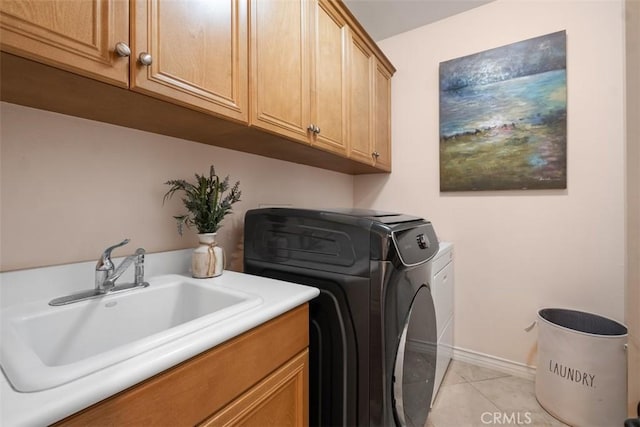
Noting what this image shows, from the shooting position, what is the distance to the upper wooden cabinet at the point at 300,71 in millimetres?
1054

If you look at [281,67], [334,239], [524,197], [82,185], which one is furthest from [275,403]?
[524,197]

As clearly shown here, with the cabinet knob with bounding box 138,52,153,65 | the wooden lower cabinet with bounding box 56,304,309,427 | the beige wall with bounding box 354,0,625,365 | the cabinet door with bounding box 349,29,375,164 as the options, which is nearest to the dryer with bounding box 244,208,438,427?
the wooden lower cabinet with bounding box 56,304,309,427

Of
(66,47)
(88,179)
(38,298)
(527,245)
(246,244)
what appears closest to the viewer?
(66,47)

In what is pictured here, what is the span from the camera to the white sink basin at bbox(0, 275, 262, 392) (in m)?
0.46

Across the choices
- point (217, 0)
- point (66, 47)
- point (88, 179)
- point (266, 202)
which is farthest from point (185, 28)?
point (266, 202)

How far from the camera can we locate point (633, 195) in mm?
559

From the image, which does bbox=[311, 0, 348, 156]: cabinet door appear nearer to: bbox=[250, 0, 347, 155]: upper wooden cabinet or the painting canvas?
bbox=[250, 0, 347, 155]: upper wooden cabinet

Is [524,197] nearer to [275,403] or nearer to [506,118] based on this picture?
[506,118]

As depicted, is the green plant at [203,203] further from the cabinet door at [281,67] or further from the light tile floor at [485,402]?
the light tile floor at [485,402]

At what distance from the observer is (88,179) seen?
0.93m

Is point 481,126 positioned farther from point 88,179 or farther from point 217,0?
point 88,179

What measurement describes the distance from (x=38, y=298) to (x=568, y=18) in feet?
9.66

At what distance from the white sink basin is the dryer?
327 millimetres

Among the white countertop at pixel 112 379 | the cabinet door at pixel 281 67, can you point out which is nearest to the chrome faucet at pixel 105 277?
the white countertop at pixel 112 379
